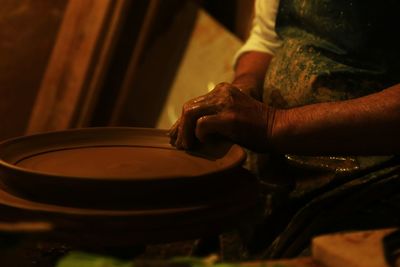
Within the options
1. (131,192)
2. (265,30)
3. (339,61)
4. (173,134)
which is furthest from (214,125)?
(265,30)

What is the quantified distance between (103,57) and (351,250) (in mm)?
2739

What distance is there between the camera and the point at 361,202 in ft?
5.70

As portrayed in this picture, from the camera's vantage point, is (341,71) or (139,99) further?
(139,99)

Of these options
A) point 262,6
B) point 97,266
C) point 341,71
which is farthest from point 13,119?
point 97,266

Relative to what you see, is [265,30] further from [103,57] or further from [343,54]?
[103,57]

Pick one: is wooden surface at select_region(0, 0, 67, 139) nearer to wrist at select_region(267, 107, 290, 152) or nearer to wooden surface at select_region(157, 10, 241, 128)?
wooden surface at select_region(157, 10, 241, 128)

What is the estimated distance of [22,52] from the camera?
3.73m

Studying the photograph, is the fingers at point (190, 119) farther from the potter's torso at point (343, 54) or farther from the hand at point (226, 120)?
the potter's torso at point (343, 54)

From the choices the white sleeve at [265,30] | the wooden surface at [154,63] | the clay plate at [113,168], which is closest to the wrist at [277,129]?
the clay plate at [113,168]

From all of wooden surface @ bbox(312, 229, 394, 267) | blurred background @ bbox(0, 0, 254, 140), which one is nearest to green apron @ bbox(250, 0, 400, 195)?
wooden surface @ bbox(312, 229, 394, 267)

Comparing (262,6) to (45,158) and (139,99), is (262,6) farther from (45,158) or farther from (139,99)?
(139,99)

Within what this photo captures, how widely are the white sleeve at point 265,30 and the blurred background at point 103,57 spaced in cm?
101

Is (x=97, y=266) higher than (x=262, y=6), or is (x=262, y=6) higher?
(x=262, y=6)

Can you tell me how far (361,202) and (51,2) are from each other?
2674 mm
